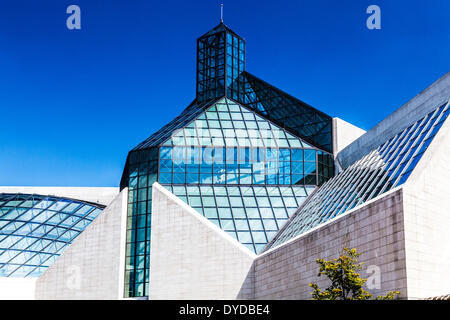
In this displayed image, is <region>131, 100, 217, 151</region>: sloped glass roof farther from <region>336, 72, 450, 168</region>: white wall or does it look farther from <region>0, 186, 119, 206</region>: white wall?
<region>0, 186, 119, 206</region>: white wall

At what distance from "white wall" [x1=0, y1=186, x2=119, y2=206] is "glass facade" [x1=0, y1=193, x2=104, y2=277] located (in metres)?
3.92

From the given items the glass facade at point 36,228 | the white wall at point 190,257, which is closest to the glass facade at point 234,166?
the white wall at point 190,257

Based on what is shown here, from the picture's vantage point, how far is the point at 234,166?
50.2 m

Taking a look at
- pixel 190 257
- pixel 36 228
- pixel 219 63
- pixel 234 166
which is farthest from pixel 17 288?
pixel 219 63

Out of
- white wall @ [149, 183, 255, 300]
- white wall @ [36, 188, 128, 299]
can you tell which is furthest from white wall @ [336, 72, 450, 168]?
white wall @ [36, 188, 128, 299]

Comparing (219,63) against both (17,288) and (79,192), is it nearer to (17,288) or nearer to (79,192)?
(79,192)

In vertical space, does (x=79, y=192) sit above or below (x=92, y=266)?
above

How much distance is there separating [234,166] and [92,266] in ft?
43.0

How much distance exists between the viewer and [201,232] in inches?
1697

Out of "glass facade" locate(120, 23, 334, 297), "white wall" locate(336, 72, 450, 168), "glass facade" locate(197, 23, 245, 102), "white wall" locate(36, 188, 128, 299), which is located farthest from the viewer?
"glass facade" locate(197, 23, 245, 102)

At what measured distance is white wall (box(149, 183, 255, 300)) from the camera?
41.3m
